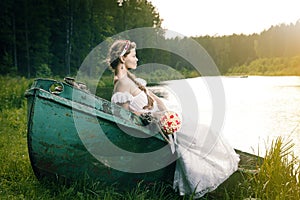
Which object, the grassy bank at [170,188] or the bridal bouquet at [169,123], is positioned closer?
the bridal bouquet at [169,123]

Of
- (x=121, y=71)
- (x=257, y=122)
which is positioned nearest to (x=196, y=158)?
(x=121, y=71)

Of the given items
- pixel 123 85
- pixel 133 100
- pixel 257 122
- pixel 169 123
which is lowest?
pixel 257 122

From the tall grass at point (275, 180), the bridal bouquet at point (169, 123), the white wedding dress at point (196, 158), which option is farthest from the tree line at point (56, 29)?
the tall grass at point (275, 180)

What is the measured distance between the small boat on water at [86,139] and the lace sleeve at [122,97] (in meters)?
0.22

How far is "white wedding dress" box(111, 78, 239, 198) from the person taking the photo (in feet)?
9.87

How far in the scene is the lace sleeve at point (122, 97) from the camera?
310 cm

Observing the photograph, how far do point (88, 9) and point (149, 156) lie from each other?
25.3 meters

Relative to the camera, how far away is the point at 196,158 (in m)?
3.04

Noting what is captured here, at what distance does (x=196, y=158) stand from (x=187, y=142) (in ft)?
0.45

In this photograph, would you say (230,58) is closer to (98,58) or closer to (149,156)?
(98,58)

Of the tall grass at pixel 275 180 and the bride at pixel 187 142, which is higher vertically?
the bride at pixel 187 142

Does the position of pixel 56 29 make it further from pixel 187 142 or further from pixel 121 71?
pixel 187 142

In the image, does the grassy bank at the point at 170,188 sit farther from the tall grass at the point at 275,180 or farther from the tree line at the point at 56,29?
the tree line at the point at 56,29

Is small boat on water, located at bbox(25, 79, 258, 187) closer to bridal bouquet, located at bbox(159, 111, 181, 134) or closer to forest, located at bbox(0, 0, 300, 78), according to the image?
bridal bouquet, located at bbox(159, 111, 181, 134)
